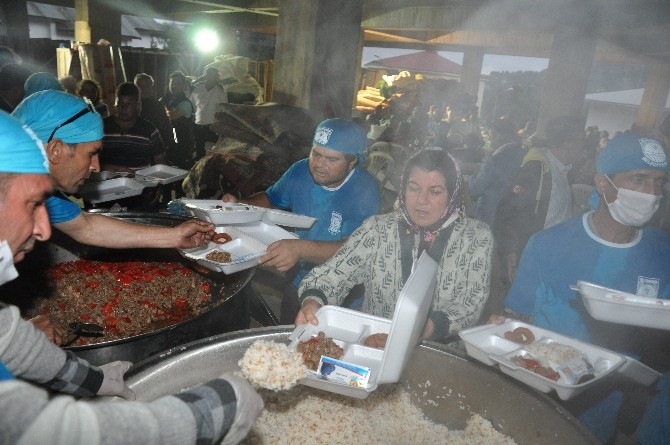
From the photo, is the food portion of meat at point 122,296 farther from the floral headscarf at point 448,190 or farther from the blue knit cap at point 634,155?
the blue knit cap at point 634,155

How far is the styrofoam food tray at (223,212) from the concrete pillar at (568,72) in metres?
6.34

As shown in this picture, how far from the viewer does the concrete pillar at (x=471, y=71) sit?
17328 millimetres

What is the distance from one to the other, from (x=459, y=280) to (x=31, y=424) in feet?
6.76

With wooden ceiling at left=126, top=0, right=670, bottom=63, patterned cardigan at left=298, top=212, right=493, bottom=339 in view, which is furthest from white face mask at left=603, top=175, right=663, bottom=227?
wooden ceiling at left=126, top=0, right=670, bottom=63

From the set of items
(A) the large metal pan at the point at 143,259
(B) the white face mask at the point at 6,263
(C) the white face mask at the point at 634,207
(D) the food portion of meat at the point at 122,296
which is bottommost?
(D) the food portion of meat at the point at 122,296

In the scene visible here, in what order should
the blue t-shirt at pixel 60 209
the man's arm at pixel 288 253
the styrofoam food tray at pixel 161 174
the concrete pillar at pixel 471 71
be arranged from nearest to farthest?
the blue t-shirt at pixel 60 209, the man's arm at pixel 288 253, the styrofoam food tray at pixel 161 174, the concrete pillar at pixel 471 71

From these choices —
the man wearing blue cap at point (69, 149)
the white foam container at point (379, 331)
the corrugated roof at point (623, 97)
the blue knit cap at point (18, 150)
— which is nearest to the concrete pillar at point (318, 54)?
the man wearing blue cap at point (69, 149)

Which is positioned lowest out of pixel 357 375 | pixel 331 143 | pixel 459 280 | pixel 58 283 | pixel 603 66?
pixel 58 283

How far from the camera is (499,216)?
4.93 metres

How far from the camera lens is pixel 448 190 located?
97.6 inches

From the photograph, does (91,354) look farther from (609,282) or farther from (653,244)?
(653,244)

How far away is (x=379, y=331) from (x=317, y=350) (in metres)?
0.46

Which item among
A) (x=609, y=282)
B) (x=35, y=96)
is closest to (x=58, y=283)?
(x=35, y=96)

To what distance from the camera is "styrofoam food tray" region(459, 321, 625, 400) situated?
1.77 metres
